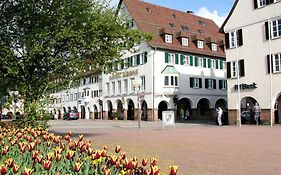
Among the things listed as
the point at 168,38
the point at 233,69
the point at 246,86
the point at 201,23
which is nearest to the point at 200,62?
the point at 168,38

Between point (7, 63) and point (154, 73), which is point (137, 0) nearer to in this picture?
point (154, 73)

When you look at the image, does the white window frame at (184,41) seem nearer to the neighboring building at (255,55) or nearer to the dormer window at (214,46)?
the dormer window at (214,46)

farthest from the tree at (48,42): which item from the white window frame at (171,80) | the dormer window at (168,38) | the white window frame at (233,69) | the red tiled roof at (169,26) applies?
the dormer window at (168,38)

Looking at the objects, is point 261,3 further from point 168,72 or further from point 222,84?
point 222,84

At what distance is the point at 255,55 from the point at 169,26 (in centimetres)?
2572

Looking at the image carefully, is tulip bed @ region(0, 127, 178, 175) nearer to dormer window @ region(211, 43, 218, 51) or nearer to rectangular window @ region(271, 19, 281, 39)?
rectangular window @ region(271, 19, 281, 39)

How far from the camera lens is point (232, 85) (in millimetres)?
35500

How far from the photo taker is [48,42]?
16016mm

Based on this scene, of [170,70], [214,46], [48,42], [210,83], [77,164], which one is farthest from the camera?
[214,46]

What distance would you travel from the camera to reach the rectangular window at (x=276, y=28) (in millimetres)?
31828

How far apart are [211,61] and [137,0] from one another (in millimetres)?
14593

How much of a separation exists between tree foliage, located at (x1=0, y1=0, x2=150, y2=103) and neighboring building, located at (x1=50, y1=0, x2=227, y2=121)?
104ft

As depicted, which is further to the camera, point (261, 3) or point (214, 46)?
point (214, 46)

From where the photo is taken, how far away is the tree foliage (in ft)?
51.9
